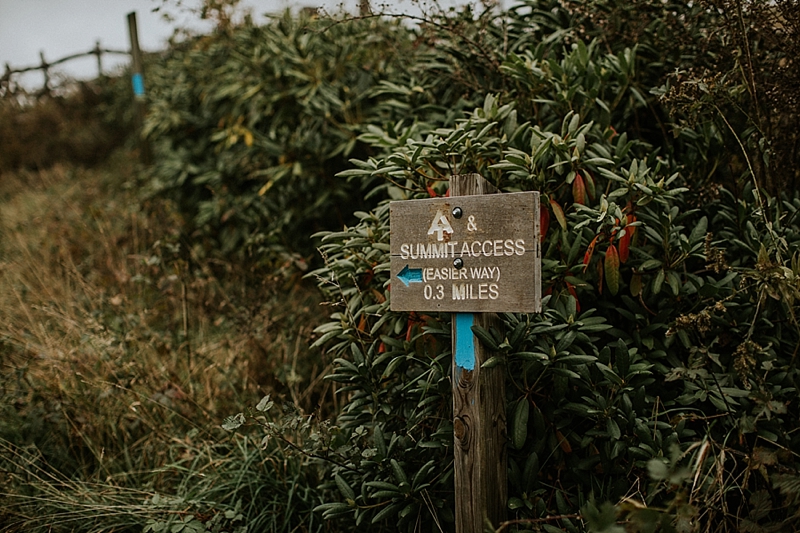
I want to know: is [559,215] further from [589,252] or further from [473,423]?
[473,423]

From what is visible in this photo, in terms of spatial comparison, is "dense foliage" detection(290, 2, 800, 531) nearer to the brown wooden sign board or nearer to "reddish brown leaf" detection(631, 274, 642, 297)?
"reddish brown leaf" detection(631, 274, 642, 297)

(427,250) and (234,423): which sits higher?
(427,250)

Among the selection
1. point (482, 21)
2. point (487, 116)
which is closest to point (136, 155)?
point (482, 21)

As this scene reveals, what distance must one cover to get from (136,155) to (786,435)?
8505 mm

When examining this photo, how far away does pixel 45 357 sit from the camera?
3.79m

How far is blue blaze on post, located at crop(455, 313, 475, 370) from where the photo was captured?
8.00ft

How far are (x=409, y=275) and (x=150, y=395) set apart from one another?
1.93 metres

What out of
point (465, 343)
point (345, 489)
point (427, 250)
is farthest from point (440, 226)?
point (345, 489)

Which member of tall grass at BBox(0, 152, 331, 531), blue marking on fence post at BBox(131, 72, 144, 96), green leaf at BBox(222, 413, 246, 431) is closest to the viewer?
green leaf at BBox(222, 413, 246, 431)

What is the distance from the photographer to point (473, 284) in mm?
2385

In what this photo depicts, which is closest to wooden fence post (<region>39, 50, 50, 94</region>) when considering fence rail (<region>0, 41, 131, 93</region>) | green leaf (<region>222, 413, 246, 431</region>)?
fence rail (<region>0, 41, 131, 93</region>)

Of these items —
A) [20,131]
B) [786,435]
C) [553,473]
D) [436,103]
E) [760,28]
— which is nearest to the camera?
[786,435]

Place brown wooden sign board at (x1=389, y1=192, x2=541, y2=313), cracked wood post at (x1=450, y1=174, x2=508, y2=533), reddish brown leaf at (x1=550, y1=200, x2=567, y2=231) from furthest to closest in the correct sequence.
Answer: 1. reddish brown leaf at (x1=550, y1=200, x2=567, y2=231)
2. cracked wood post at (x1=450, y1=174, x2=508, y2=533)
3. brown wooden sign board at (x1=389, y1=192, x2=541, y2=313)

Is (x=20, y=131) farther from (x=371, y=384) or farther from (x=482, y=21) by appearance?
(x=371, y=384)
